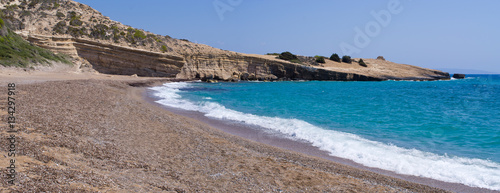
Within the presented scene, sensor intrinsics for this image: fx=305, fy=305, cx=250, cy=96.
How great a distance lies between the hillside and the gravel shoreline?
30.3 meters

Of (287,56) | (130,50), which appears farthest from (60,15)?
(287,56)

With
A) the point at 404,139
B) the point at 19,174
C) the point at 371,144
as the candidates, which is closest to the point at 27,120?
the point at 19,174

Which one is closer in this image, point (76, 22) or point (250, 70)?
point (76, 22)

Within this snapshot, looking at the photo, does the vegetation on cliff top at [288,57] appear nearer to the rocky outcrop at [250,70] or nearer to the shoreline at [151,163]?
the rocky outcrop at [250,70]

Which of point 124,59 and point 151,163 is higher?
point 124,59

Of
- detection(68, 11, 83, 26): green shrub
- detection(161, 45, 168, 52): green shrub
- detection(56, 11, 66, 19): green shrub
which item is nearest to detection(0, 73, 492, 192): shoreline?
detection(68, 11, 83, 26): green shrub

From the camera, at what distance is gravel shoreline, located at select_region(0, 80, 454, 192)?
13.9 feet

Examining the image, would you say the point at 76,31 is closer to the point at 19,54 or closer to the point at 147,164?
the point at 19,54

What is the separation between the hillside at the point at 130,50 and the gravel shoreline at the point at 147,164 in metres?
30.3

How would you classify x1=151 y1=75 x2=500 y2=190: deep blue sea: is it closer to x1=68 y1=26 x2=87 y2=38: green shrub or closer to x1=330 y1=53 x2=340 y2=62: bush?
x1=68 y1=26 x2=87 y2=38: green shrub

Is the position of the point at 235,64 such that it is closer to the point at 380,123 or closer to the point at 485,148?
the point at 380,123

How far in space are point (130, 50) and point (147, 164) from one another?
35571 millimetres

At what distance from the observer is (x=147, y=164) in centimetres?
550

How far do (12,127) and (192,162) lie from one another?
3557 millimetres
